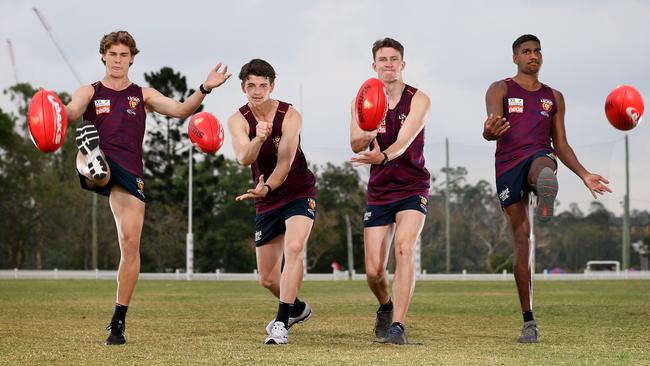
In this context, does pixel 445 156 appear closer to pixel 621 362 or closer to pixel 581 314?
pixel 581 314

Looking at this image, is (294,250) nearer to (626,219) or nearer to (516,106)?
(516,106)

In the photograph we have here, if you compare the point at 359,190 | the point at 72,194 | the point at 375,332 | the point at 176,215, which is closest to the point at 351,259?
the point at 359,190

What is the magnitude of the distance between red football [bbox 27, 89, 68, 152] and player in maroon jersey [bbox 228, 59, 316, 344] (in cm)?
177

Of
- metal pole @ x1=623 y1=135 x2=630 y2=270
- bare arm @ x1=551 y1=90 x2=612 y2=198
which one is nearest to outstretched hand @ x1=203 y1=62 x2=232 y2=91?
bare arm @ x1=551 y1=90 x2=612 y2=198

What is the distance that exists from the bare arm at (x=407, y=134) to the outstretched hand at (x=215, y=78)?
1546 millimetres

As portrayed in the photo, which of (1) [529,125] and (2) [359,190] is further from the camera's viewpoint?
(2) [359,190]

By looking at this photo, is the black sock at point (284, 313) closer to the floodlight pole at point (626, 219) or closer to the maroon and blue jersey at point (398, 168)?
the maroon and blue jersey at point (398, 168)

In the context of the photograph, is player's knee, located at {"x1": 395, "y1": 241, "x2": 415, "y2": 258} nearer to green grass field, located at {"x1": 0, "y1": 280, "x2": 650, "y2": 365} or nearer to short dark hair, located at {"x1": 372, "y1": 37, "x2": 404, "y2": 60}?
green grass field, located at {"x1": 0, "y1": 280, "x2": 650, "y2": 365}

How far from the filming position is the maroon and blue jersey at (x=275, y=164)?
9.90 m

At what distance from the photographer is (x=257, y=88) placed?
31.9ft

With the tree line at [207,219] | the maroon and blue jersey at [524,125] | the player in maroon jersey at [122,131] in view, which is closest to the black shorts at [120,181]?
the player in maroon jersey at [122,131]

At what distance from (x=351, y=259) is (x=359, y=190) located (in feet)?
20.8

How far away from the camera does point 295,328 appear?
1160 cm

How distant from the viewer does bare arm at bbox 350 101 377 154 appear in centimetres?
941
